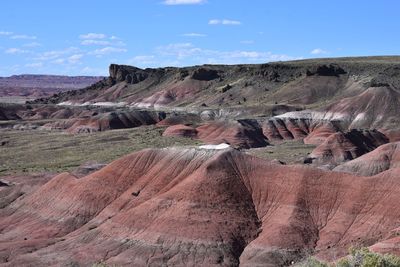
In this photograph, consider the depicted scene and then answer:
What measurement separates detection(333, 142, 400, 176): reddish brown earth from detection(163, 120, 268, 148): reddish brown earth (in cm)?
4594

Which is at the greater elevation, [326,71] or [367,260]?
[326,71]

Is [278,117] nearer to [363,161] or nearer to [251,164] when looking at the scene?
[363,161]

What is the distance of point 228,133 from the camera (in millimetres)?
124375

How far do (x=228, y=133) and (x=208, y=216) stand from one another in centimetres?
7341

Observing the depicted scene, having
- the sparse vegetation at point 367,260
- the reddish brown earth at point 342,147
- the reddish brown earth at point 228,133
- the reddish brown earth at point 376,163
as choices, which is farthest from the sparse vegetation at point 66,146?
the sparse vegetation at point 367,260

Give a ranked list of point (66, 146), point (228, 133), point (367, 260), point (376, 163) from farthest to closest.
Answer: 1. point (66, 146)
2. point (228, 133)
3. point (376, 163)
4. point (367, 260)

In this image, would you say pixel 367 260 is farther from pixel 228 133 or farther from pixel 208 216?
pixel 228 133

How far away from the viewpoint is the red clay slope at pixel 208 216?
48250mm

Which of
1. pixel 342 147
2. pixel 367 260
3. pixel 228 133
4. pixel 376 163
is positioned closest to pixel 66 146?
pixel 228 133

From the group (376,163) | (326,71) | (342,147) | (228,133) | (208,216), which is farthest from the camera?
(326,71)

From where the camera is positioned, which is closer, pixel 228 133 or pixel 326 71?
pixel 228 133

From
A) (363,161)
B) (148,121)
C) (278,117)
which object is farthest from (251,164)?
(148,121)

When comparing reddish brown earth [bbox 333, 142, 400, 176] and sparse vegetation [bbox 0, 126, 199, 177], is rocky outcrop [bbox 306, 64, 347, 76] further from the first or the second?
reddish brown earth [bbox 333, 142, 400, 176]

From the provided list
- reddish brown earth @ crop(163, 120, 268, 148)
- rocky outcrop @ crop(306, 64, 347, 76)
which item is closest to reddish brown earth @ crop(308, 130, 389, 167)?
reddish brown earth @ crop(163, 120, 268, 148)
